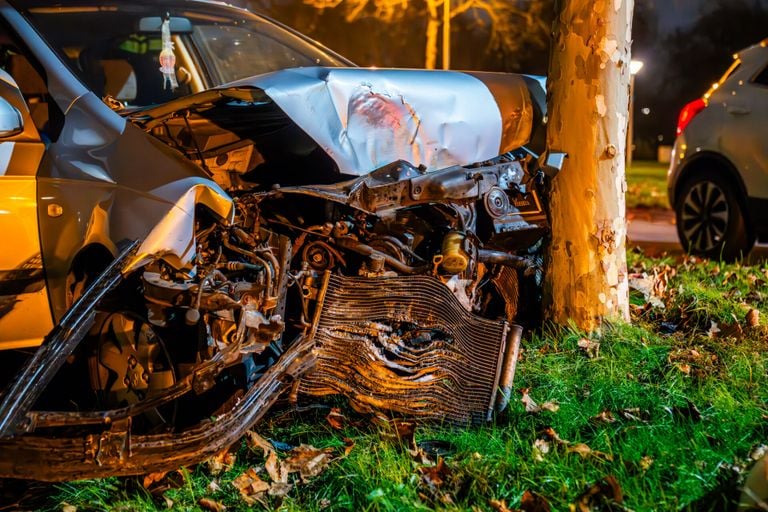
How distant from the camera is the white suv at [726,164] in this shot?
684 centimetres

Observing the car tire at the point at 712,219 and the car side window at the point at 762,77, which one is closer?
the car side window at the point at 762,77

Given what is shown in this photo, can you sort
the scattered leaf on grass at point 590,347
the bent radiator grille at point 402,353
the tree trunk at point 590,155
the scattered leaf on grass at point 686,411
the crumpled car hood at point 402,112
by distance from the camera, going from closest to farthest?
1. the scattered leaf on grass at point 686,411
2. the bent radiator grille at point 402,353
3. the crumpled car hood at point 402,112
4. the scattered leaf on grass at point 590,347
5. the tree trunk at point 590,155

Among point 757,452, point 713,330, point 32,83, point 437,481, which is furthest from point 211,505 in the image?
point 713,330

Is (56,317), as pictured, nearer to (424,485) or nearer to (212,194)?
(212,194)

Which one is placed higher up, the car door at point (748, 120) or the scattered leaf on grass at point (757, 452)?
the car door at point (748, 120)

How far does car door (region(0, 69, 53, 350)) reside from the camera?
140 inches

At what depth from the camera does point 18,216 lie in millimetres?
3580

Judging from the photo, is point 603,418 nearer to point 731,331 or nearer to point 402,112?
point 731,331

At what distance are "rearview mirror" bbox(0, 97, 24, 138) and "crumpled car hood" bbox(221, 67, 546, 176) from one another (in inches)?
33.1

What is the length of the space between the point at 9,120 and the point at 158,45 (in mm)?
2106

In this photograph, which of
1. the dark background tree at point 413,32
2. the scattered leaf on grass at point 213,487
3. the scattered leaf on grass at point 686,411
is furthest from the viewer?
the dark background tree at point 413,32

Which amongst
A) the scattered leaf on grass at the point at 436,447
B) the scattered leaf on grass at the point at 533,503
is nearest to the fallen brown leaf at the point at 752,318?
the scattered leaf on grass at the point at 436,447

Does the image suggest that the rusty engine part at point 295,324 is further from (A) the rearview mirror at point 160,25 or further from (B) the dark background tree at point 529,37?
(B) the dark background tree at point 529,37

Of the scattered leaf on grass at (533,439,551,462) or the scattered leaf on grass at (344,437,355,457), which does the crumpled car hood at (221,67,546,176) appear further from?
the scattered leaf on grass at (533,439,551,462)
